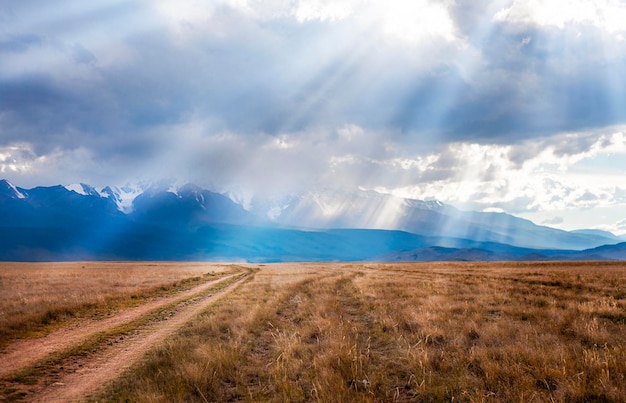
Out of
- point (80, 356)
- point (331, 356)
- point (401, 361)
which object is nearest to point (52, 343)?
point (80, 356)

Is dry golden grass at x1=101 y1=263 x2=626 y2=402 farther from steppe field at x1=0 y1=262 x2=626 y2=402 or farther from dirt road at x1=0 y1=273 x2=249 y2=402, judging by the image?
dirt road at x1=0 y1=273 x2=249 y2=402

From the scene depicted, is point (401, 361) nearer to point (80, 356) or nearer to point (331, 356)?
point (331, 356)

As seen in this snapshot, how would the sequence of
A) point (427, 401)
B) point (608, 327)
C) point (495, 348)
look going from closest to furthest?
point (427, 401) < point (495, 348) < point (608, 327)

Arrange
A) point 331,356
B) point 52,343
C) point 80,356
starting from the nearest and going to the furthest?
point 331,356 → point 80,356 → point 52,343

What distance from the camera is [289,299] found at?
23906 millimetres

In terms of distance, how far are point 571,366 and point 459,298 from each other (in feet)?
44.1

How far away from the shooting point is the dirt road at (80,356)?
9227mm

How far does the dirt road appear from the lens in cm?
923

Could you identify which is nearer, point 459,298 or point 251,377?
A: point 251,377

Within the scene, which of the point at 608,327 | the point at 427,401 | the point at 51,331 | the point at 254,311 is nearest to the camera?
the point at 427,401

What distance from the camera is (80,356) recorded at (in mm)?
12156

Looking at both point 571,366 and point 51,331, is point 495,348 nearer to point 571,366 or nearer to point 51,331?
point 571,366

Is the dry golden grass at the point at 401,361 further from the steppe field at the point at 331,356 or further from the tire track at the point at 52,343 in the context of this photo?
the tire track at the point at 52,343

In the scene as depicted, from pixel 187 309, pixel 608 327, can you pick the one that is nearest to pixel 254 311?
pixel 187 309
